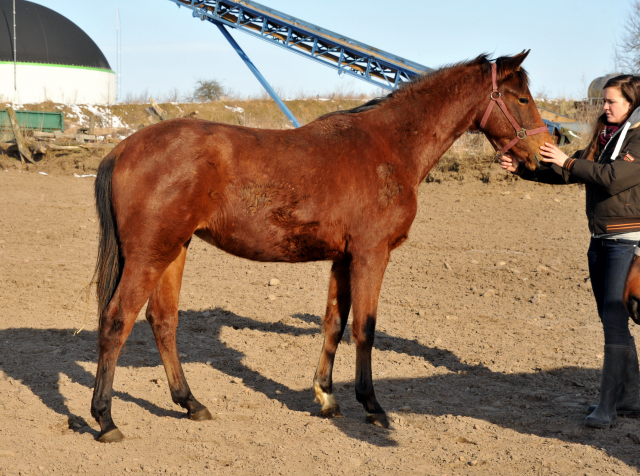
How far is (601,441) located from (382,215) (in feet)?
6.35

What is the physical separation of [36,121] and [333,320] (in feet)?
56.7

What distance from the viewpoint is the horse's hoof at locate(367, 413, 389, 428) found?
3.61 metres

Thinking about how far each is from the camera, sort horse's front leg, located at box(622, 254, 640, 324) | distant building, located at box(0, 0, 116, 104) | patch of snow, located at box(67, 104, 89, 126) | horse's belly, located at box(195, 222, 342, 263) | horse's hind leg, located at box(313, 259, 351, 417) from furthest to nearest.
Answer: distant building, located at box(0, 0, 116, 104) → patch of snow, located at box(67, 104, 89, 126) → horse's hind leg, located at box(313, 259, 351, 417) → horse's belly, located at box(195, 222, 342, 263) → horse's front leg, located at box(622, 254, 640, 324)

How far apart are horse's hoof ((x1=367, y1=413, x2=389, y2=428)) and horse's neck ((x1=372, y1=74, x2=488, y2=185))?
5.47ft

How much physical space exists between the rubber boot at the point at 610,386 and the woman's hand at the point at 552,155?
127 centimetres

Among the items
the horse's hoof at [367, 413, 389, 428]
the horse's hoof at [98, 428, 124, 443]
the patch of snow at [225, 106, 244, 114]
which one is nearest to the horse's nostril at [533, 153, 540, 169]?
the horse's hoof at [367, 413, 389, 428]

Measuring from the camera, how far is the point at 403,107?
4043 millimetres

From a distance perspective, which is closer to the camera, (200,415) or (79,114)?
(200,415)

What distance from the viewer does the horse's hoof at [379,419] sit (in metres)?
3.61

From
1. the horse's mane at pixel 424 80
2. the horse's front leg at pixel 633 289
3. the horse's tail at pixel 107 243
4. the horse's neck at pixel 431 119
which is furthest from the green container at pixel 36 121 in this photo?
the horse's front leg at pixel 633 289

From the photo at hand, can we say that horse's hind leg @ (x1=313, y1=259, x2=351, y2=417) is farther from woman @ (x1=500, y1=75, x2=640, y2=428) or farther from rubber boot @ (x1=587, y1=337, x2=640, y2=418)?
rubber boot @ (x1=587, y1=337, x2=640, y2=418)

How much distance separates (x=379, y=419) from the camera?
11.9ft

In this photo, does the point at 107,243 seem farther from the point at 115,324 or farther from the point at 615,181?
the point at 615,181

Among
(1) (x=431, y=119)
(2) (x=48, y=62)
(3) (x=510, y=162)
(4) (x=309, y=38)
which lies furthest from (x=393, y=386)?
(2) (x=48, y=62)
